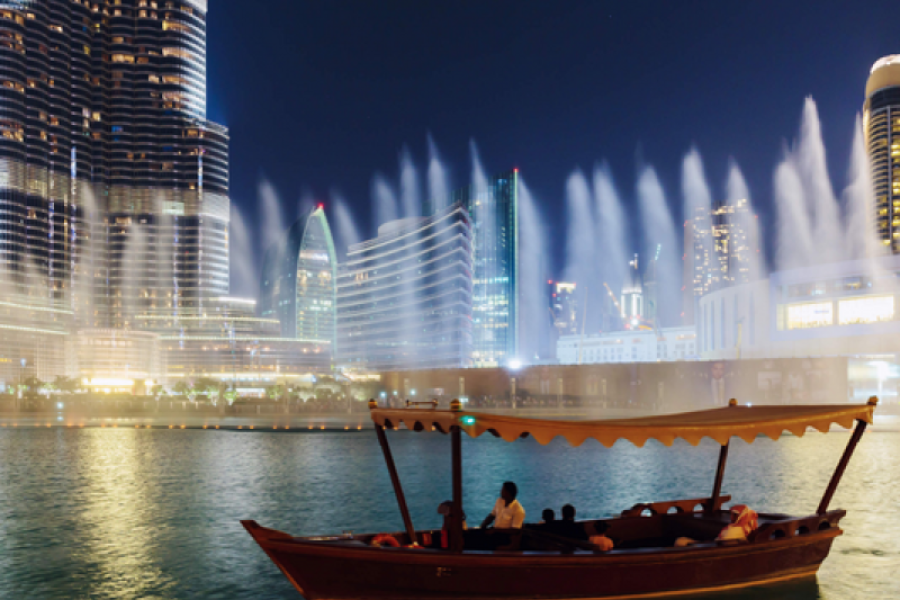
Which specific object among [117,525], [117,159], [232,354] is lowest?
[117,525]

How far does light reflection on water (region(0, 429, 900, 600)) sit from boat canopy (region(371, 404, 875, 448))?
3.44 metres

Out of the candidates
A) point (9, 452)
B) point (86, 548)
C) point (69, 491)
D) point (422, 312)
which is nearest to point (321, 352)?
point (422, 312)

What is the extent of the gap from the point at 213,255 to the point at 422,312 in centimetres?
5407

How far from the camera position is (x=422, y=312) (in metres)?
198

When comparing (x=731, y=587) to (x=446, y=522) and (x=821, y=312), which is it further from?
(x=821, y=312)

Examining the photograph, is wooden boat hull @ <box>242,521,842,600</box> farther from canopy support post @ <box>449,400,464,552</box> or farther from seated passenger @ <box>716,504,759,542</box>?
seated passenger @ <box>716,504,759,542</box>

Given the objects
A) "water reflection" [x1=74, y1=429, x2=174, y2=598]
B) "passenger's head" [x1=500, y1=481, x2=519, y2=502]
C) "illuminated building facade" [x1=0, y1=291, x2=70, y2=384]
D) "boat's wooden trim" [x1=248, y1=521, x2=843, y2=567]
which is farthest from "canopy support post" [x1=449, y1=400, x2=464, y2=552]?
"illuminated building facade" [x1=0, y1=291, x2=70, y2=384]

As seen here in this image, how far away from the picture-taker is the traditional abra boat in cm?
1228

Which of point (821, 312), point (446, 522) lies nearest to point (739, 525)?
point (446, 522)

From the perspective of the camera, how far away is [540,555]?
12.6m

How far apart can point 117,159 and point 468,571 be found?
19722 centimetres

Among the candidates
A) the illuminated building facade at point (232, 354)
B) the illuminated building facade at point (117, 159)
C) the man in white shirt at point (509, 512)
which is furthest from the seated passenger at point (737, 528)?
the illuminated building facade at point (117, 159)

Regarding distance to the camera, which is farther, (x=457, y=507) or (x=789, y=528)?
(x=789, y=528)

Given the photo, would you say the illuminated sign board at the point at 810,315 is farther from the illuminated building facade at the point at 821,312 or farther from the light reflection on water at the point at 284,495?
the light reflection on water at the point at 284,495
